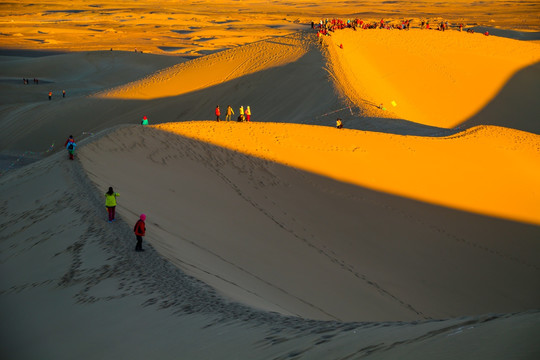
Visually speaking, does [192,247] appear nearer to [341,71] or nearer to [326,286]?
[326,286]

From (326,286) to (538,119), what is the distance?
1112 inches

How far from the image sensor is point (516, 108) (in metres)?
37.6

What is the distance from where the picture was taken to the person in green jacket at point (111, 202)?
38.9 ft

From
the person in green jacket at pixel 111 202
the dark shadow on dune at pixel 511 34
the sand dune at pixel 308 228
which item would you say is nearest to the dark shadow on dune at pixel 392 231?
the sand dune at pixel 308 228

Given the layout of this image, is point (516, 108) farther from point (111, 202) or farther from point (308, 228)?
point (111, 202)

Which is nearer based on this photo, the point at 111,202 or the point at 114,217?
the point at 111,202

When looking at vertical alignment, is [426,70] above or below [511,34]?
below

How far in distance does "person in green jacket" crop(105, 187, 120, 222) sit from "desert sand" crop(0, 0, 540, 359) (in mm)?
312

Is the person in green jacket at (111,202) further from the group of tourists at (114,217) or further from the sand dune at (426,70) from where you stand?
the sand dune at (426,70)

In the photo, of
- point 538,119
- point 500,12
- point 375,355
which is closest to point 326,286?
point 375,355

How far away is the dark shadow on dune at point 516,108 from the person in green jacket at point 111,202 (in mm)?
24686

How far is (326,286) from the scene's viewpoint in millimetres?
12617

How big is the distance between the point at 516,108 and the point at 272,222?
26733 mm

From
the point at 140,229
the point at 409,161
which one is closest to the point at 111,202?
the point at 140,229
